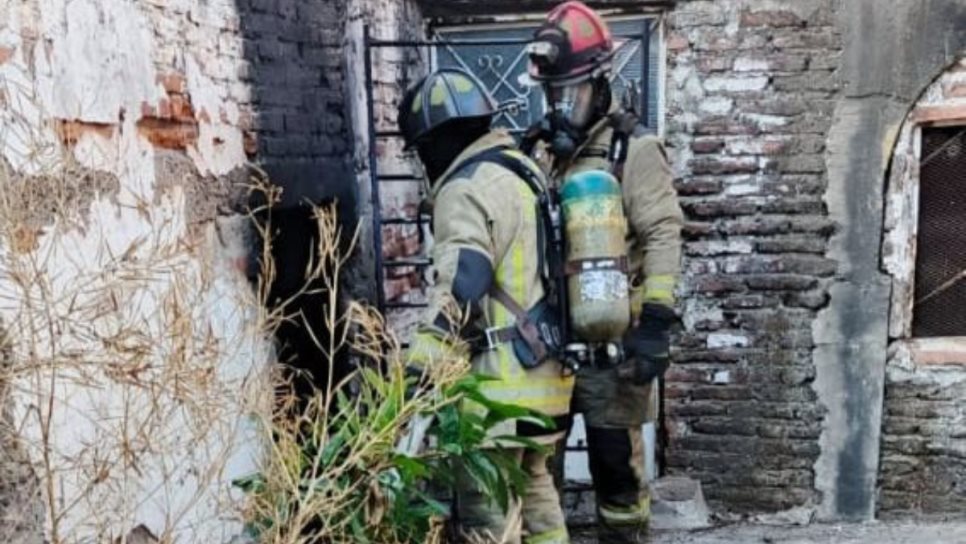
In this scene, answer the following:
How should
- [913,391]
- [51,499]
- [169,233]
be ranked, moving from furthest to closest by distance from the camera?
[913,391] < [169,233] < [51,499]

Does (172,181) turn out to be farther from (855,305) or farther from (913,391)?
(913,391)

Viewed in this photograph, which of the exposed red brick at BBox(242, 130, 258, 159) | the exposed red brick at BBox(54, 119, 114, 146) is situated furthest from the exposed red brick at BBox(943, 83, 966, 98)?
the exposed red brick at BBox(54, 119, 114, 146)

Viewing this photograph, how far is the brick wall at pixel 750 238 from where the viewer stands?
359 cm

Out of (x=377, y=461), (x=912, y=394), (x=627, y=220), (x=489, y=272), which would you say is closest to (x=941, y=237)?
(x=912, y=394)

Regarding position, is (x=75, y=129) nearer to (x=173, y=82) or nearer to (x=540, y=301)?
(x=173, y=82)

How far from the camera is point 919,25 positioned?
3.46m

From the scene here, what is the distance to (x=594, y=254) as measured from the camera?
260cm

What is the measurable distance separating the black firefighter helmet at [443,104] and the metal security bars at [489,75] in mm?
749

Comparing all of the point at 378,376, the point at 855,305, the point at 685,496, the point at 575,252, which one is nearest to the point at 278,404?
the point at 378,376

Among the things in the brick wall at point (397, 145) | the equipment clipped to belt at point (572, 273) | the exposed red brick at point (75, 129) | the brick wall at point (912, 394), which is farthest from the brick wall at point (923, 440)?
the exposed red brick at point (75, 129)

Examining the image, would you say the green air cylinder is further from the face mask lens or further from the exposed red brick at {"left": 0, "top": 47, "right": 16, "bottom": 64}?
the exposed red brick at {"left": 0, "top": 47, "right": 16, "bottom": 64}

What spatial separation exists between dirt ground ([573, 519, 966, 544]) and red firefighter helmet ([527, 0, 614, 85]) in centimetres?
168

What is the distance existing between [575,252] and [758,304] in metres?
1.41

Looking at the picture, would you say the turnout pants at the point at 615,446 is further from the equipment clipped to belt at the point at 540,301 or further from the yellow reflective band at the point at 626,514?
the equipment clipped to belt at the point at 540,301
